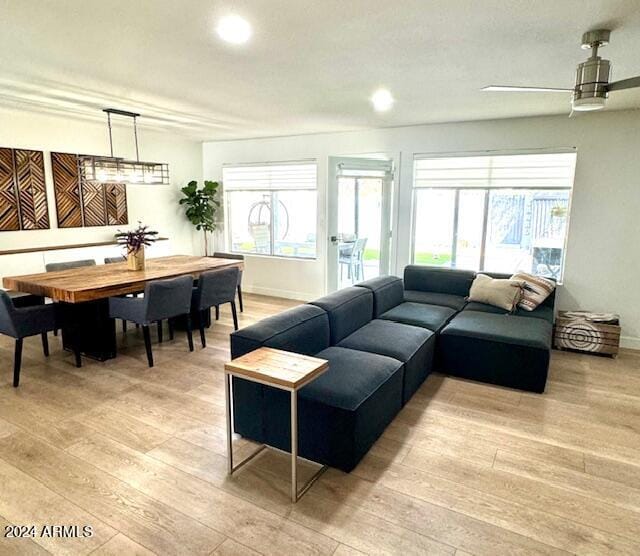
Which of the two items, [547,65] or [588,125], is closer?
[547,65]

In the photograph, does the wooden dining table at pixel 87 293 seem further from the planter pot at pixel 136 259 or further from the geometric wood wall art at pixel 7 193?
the geometric wood wall art at pixel 7 193

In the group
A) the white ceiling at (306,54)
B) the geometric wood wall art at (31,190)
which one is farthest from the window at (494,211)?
the geometric wood wall art at (31,190)

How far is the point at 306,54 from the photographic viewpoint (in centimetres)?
262

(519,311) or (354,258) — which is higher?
(354,258)

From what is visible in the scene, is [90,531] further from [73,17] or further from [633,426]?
[633,426]

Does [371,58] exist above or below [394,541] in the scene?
above

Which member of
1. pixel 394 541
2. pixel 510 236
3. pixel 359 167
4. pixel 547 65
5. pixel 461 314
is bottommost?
pixel 394 541

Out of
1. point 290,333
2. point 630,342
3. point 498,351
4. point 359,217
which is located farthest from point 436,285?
point 290,333

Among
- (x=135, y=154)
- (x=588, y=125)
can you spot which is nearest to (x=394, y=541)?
(x=588, y=125)

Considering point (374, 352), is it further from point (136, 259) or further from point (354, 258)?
point (354, 258)

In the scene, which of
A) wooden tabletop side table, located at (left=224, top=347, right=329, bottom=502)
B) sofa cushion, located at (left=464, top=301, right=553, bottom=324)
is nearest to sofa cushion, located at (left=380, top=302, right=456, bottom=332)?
sofa cushion, located at (left=464, top=301, right=553, bottom=324)

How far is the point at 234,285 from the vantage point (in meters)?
4.69

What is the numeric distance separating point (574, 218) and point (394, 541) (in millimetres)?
4015

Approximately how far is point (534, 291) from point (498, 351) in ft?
3.90
